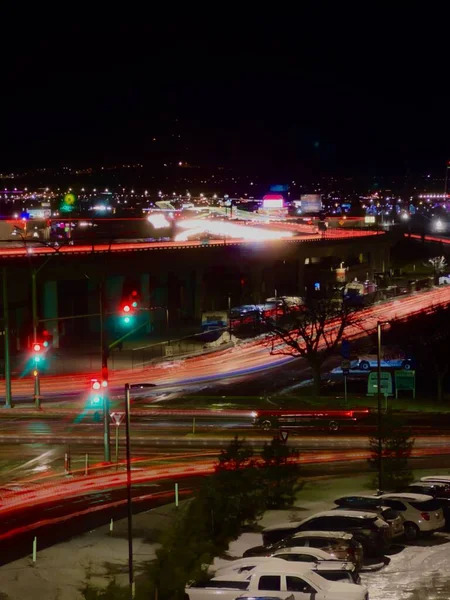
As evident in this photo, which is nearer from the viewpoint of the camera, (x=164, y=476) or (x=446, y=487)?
(x=446, y=487)

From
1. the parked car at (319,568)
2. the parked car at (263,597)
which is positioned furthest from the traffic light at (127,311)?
the parked car at (263,597)

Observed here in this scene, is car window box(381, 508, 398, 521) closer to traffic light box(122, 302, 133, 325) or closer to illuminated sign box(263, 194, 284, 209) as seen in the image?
traffic light box(122, 302, 133, 325)

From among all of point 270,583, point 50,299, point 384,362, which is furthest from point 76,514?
point 50,299

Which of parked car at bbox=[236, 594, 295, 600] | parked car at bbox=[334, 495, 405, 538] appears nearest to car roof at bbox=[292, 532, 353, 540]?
parked car at bbox=[334, 495, 405, 538]

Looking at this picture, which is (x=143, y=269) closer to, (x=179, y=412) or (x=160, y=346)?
(x=160, y=346)

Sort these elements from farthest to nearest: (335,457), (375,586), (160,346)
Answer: (160,346) < (335,457) < (375,586)

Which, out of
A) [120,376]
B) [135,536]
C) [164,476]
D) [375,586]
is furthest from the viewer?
[120,376]

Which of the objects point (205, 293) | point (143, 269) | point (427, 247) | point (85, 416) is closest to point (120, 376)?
point (85, 416)

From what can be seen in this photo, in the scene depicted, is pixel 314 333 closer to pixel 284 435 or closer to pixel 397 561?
pixel 284 435
